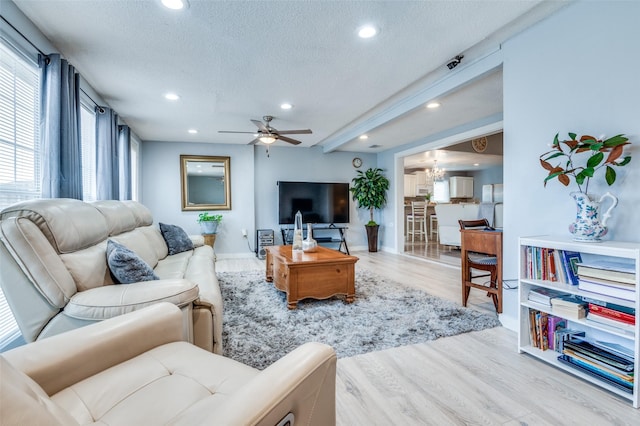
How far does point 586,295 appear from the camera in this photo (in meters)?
1.83

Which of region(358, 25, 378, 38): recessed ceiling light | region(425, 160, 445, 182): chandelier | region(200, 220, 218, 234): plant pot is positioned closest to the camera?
region(358, 25, 378, 38): recessed ceiling light

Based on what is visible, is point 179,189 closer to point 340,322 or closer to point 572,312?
point 340,322

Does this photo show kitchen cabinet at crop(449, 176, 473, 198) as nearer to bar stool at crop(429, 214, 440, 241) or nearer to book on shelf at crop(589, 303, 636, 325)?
bar stool at crop(429, 214, 440, 241)

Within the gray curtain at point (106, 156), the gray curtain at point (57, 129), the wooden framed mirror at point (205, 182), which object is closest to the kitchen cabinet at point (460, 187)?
the wooden framed mirror at point (205, 182)

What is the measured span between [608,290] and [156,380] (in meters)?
2.34

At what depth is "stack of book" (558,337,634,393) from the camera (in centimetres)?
168

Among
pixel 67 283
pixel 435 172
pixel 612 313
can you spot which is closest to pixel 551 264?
pixel 612 313

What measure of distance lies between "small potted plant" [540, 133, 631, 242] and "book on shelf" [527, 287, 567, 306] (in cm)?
46

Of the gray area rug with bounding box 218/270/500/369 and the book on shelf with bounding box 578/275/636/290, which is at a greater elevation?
the book on shelf with bounding box 578/275/636/290

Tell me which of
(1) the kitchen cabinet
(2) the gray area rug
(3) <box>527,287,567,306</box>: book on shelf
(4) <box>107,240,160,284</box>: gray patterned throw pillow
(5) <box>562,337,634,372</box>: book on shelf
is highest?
(1) the kitchen cabinet

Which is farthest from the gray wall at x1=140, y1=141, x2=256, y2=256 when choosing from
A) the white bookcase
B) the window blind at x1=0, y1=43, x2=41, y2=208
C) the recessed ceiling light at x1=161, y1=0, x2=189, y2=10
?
the white bookcase

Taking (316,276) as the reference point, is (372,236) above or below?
above

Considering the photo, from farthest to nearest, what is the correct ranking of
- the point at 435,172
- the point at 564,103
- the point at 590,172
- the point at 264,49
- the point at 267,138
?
the point at 435,172 → the point at 267,138 → the point at 264,49 → the point at 564,103 → the point at 590,172

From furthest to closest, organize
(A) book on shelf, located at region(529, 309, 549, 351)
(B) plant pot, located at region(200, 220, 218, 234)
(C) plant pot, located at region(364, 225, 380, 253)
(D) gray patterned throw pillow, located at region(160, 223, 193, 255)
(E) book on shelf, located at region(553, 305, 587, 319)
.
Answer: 1. (C) plant pot, located at region(364, 225, 380, 253)
2. (B) plant pot, located at region(200, 220, 218, 234)
3. (D) gray patterned throw pillow, located at region(160, 223, 193, 255)
4. (A) book on shelf, located at region(529, 309, 549, 351)
5. (E) book on shelf, located at region(553, 305, 587, 319)
